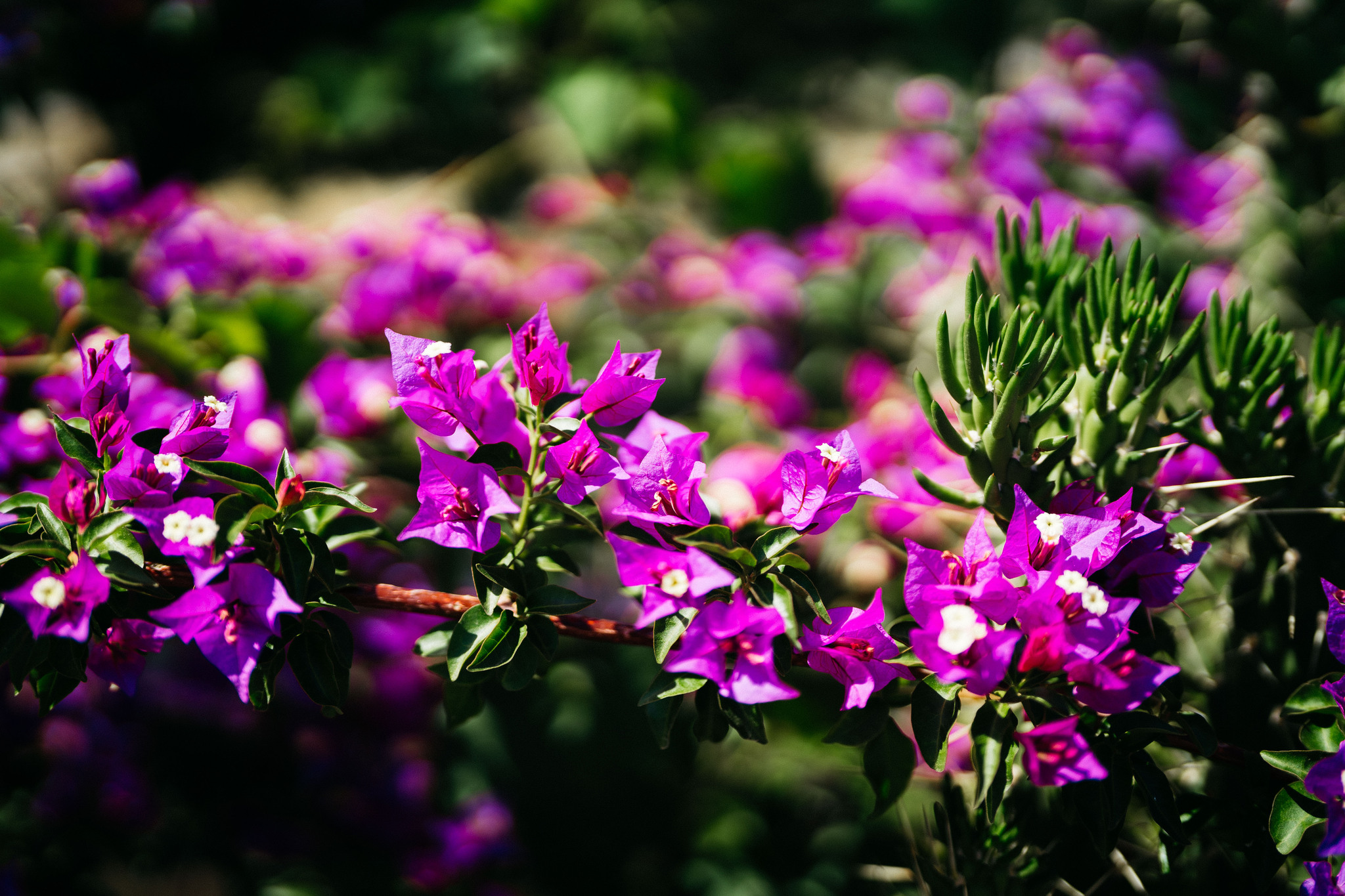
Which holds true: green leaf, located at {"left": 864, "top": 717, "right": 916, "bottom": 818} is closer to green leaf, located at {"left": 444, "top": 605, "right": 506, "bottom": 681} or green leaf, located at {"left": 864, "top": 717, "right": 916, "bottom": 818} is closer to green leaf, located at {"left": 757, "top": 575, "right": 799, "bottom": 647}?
green leaf, located at {"left": 757, "top": 575, "right": 799, "bottom": 647}

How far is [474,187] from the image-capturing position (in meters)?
1.64

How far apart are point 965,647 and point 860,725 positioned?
10cm

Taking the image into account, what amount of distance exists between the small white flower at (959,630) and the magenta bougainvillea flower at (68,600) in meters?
0.44

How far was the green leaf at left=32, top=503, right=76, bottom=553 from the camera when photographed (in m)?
0.45

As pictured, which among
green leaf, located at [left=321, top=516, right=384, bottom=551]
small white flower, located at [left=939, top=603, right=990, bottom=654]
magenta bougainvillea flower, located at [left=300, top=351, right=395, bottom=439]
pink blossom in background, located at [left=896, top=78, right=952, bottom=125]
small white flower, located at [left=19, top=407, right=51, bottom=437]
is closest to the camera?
small white flower, located at [left=939, top=603, right=990, bottom=654]

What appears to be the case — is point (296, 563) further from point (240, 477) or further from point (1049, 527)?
point (1049, 527)

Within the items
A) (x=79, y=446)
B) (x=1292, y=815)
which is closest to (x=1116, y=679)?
(x=1292, y=815)

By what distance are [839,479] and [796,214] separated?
108 centimetres

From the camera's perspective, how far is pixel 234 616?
435 millimetres

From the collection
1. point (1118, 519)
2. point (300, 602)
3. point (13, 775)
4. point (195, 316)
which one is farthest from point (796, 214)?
point (13, 775)

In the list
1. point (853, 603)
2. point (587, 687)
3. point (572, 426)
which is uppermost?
point (572, 426)

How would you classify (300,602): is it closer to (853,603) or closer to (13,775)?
(853,603)

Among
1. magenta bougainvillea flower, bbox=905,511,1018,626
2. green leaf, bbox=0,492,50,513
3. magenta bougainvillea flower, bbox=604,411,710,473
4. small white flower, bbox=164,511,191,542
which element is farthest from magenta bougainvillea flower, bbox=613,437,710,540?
green leaf, bbox=0,492,50,513

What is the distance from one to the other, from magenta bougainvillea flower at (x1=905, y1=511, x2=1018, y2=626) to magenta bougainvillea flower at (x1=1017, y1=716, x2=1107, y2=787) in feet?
0.20
